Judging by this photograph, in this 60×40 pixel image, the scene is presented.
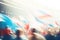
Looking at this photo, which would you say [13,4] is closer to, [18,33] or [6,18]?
[6,18]

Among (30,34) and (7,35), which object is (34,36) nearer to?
(30,34)

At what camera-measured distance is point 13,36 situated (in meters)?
1.41

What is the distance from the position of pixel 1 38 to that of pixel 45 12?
549mm

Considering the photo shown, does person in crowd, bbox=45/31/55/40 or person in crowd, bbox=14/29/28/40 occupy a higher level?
person in crowd, bbox=45/31/55/40

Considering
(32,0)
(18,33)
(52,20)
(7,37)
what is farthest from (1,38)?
(52,20)

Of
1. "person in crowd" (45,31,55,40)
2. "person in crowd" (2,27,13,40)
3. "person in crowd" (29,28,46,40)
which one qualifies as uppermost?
"person in crowd" (45,31,55,40)

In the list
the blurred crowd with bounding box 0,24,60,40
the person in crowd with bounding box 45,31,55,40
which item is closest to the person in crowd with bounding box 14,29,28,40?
the blurred crowd with bounding box 0,24,60,40

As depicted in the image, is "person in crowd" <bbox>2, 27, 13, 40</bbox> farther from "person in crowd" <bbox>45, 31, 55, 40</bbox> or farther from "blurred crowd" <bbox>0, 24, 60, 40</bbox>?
"person in crowd" <bbox>45, 31, 55, 40</bbox>

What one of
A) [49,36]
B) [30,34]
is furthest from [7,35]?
[49,36]

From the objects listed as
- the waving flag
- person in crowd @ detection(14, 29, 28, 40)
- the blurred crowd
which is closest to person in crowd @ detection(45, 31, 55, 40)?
the blurred crowd

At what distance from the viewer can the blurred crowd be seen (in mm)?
1372

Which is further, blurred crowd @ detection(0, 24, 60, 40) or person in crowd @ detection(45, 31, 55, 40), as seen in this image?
person in crowd @ detection(45, 31, 55, 40)

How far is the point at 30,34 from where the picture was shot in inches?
59.1

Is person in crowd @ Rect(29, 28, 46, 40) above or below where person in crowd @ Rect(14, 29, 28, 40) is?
above
